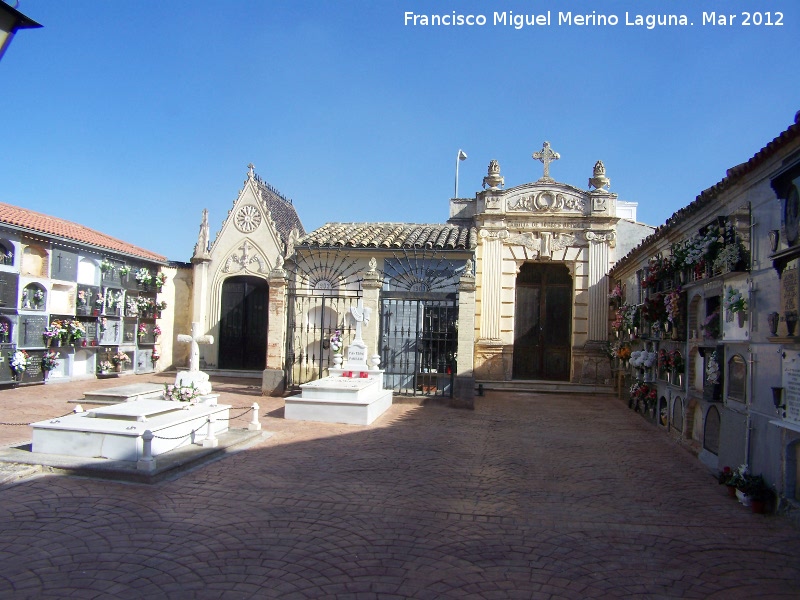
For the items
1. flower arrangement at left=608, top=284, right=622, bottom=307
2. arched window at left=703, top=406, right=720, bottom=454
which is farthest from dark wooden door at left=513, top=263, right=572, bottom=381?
arched window at left=703, top=406, right=720, bottom=454

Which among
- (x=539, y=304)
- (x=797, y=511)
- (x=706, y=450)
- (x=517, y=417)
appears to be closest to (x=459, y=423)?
(x=517, y=417)

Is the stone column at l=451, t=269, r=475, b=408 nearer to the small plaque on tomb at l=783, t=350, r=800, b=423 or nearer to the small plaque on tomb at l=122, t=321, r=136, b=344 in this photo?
the small plaque on tomb at l=783, t=350, r=800, b=423

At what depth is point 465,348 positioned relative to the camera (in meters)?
14.4

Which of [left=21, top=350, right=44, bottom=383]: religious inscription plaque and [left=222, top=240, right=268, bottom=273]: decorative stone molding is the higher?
[left=222, top=240, right=268, bottom=273]: decorative stone molding

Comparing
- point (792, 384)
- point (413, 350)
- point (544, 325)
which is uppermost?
point (544, 325)

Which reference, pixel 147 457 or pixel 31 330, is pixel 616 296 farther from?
pixel 31 330

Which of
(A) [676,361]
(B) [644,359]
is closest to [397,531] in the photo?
(A) [676,361]

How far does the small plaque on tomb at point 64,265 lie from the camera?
15688 millimetres

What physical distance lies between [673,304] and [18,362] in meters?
14.3

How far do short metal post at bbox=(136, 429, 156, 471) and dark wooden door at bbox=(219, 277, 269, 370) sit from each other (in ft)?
38.8

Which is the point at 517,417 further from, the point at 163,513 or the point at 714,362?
the point at 163,513

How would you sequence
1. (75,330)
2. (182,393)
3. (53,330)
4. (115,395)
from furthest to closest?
(75,330) → (53,330) → (115,395) → (182,393)

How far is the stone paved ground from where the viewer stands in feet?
14.8

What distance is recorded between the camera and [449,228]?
19.5 m
